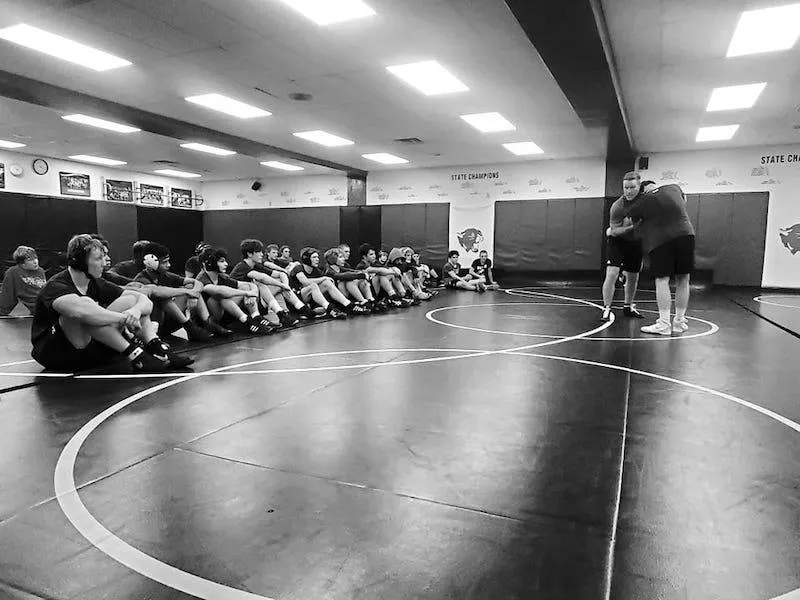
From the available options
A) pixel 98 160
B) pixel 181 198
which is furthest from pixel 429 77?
pixel 181 198

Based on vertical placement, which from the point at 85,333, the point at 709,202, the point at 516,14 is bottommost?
the point at 85,333

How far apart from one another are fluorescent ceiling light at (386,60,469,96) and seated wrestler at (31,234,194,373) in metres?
4.46

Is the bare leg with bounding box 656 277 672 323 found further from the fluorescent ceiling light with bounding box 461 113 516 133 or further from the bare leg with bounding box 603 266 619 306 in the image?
the fluorescent ceiling light with bounding box 461 113 516 133

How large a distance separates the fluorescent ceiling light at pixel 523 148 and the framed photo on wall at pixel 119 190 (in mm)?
10857

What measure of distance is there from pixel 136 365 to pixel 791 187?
12871 millimetres

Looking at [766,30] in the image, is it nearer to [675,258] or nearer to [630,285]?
[675,258]

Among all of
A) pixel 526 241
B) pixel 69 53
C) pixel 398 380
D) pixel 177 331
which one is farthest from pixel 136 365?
pixel 526 241

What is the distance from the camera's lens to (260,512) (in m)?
1.72

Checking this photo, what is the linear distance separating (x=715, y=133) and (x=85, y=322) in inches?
435

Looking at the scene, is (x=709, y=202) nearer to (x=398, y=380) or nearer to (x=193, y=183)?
(x=398, y=380)

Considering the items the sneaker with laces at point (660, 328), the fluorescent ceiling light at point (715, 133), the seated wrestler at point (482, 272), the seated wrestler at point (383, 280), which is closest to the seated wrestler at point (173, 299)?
the seated wrestler at point (383, 280)

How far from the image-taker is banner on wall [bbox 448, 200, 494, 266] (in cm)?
1406

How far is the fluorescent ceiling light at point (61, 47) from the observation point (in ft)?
18.5

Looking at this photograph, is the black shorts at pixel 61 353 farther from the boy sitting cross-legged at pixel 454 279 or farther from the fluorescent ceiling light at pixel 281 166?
the fluorescent ceiling light at pixel 281 166
